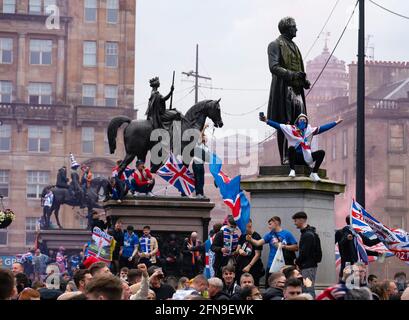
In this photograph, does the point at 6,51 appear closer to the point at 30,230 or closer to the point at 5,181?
the point at 5,181

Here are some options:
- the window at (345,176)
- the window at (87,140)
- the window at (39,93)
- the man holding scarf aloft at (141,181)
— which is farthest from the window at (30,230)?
the man holding scarf aloft at (141,181)

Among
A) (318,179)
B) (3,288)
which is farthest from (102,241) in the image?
(3,288)

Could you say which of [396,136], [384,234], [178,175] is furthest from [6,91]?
[384,234]

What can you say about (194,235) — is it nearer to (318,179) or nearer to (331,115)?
(318,179)

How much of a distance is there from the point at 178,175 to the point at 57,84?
182ft

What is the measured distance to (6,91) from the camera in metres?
84.9

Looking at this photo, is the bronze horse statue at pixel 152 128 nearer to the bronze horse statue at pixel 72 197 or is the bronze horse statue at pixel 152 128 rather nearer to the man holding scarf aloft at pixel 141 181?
the man holding scarf aloft at pixel 141 181

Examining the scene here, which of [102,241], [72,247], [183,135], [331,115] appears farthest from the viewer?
[331,115]

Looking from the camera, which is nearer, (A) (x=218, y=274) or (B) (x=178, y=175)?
(A) (x=218, y=274)

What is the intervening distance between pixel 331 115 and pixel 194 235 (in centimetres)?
6587

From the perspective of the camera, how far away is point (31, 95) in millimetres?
85250

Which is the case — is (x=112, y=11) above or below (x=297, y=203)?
above

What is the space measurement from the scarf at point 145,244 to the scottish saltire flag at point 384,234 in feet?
24.3

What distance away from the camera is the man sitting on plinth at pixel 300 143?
Result: 18234 mm
